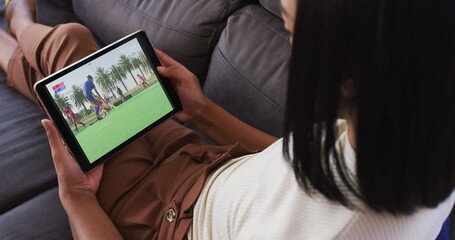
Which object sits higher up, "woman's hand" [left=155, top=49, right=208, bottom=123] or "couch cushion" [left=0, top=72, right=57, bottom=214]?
"woman's hand" [left=155, top=49, right=208, bottom=123]

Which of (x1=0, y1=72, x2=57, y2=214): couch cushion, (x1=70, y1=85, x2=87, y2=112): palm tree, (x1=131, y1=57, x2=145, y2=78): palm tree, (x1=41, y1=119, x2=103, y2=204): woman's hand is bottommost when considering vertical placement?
(x1=0, y1=72, x2=57, y2=214): couch cushion

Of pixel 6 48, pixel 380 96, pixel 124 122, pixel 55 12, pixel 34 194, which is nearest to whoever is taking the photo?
pixel 380 96

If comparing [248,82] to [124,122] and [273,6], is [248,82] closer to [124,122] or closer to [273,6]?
[273,6]

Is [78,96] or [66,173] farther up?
[78,96]

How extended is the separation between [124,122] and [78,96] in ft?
0.35

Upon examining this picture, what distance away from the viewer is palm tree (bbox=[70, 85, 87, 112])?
2.86 ft

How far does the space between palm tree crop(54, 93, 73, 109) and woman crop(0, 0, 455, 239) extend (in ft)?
0.15

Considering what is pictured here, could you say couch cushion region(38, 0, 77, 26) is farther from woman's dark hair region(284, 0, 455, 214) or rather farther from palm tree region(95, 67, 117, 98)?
woman's dark hair region(284, 0, 455, 214)

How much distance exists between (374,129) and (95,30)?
120 centimetres

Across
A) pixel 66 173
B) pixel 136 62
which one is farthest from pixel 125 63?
pixel 66 173

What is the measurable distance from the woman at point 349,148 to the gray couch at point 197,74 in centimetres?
23

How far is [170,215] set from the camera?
32.9 inches

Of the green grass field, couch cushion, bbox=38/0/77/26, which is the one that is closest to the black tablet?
the green grass field

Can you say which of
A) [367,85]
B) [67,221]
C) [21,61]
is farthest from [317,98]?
[21,61]
